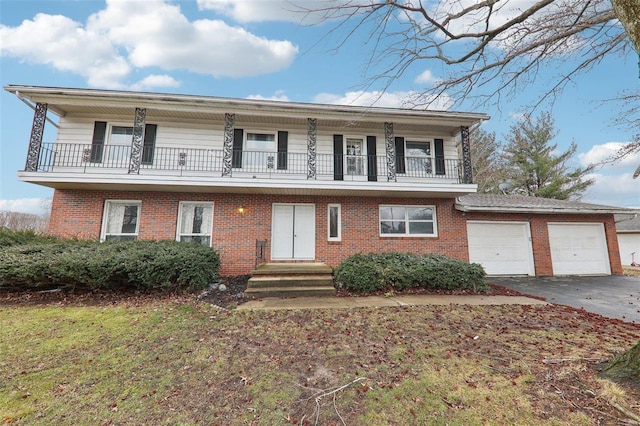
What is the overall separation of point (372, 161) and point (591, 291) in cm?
806

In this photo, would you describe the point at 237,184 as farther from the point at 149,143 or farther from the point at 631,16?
the point at 631,16

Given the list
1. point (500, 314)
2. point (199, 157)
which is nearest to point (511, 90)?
point (500, 314)

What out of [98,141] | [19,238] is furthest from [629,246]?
[19,238]

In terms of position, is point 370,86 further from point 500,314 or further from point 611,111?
point 611,111

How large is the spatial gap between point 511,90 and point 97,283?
34.6 feet

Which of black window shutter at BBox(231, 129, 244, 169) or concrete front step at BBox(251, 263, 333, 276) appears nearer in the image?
concrete front step at BBox(251, 263, 333, 276)

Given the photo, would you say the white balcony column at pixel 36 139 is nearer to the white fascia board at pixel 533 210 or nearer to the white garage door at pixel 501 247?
the white fascia board at pixel 533 210

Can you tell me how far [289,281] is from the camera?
7.41m

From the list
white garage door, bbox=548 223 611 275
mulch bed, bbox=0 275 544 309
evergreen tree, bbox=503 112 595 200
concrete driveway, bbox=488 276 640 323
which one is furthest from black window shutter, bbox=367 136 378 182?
evergreen tree, bbox=503 112 595 200

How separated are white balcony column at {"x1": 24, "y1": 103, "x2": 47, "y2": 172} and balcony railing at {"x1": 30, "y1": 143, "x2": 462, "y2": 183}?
126 millimetres

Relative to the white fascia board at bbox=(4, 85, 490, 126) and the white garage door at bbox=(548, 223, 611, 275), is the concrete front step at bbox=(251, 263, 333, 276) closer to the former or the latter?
the white fascia board at bbox=(4, 85, 490, 126)

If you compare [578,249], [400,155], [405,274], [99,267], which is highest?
[400,155]

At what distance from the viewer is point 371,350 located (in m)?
3.86

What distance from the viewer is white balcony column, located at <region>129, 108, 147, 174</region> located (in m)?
8.65
